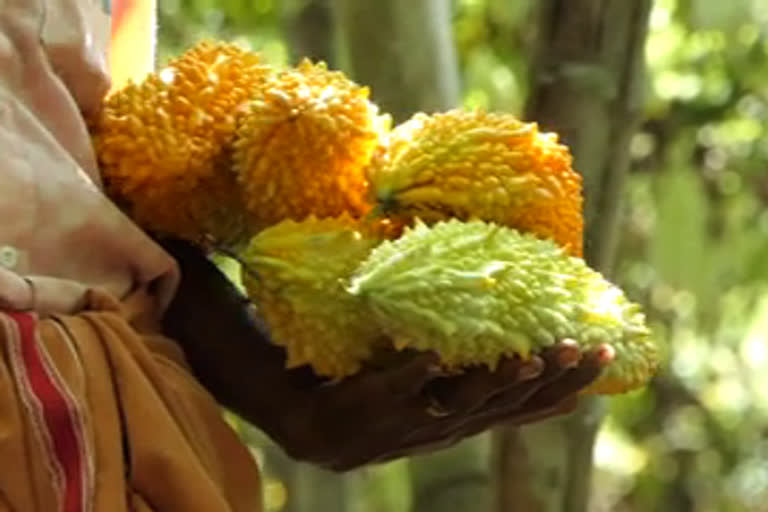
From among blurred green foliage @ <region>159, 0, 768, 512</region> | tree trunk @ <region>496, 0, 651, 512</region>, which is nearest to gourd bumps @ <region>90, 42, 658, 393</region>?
tree trunk @ <region>496, 0, 651, 512</region>

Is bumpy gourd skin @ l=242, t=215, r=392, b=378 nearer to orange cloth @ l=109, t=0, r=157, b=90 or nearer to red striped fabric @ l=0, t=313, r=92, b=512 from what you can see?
red striped fabric @ l=0, t=313, r=92, b=512

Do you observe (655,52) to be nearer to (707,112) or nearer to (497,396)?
(707,112)

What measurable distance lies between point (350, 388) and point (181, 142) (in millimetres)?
177

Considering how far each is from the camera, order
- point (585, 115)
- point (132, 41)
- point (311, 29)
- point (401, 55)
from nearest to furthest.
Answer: point (132, 41) < point (585, 115) < point (401, 55) < point (311, 29)

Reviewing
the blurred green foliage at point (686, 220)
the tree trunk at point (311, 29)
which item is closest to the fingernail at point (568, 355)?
the blurred green foliage at point (686, 220)

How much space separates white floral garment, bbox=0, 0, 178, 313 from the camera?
0.88 m

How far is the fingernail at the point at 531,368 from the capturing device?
808mm

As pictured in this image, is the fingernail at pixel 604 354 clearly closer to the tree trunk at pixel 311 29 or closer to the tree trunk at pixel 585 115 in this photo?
the tree trunk at pixel 585 115

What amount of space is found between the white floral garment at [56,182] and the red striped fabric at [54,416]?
0.11ft

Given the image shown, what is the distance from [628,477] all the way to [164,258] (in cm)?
225

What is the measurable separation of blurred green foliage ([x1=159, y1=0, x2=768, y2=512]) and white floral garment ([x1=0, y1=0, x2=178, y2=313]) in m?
1.03

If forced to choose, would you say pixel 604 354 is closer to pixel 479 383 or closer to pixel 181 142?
pixel 479 383

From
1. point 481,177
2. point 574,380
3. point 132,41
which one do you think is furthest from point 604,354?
point 132,41

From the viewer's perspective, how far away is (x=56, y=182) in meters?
0.90
